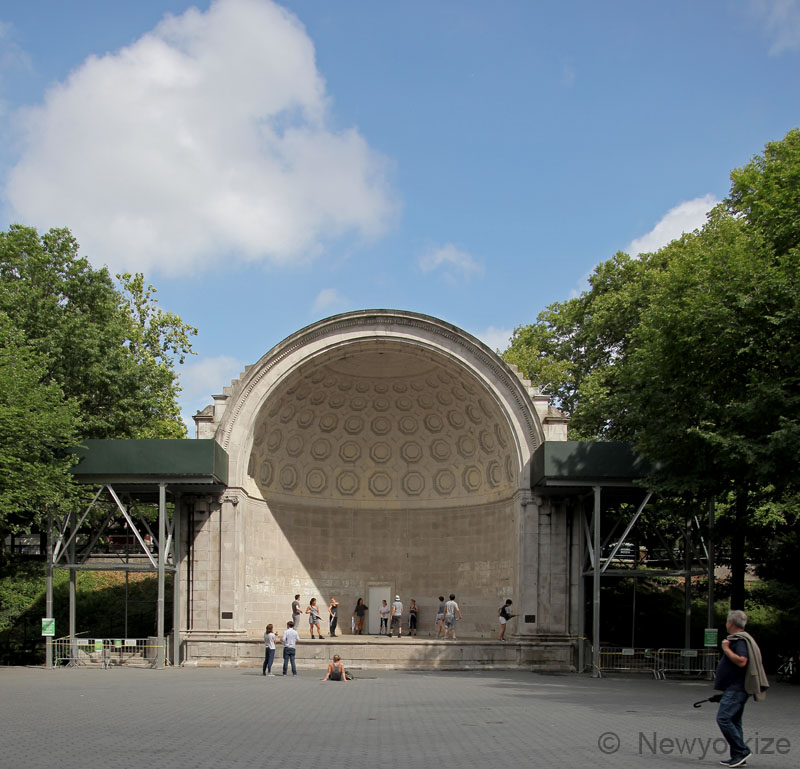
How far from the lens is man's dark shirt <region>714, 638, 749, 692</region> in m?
10.5

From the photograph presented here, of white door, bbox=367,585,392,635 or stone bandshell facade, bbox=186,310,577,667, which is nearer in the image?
stone bandshell facade, bbox=186,310,577,667

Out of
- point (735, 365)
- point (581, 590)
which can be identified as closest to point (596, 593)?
point (581, 590)

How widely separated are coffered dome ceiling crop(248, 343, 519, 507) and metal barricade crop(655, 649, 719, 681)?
7.13 m

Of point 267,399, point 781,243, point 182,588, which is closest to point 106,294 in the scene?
point 267,399

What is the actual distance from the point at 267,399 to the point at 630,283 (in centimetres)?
1848

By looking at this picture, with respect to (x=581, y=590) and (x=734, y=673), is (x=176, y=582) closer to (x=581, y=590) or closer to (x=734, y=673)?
(x=581, y=590)

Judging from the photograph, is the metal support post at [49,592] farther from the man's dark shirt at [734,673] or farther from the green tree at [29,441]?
the man's dark shirt at [734,673]

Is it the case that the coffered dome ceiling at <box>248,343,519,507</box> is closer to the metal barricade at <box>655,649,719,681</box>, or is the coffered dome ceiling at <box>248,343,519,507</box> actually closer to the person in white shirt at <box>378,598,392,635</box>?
the person in white shirt at <box>378,598,392,635</box>

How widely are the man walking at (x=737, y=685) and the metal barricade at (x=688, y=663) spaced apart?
51.6 feet

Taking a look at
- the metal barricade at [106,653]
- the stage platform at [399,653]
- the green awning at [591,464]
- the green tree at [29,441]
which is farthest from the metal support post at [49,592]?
the green awning at [591,464]

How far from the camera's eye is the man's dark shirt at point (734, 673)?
10547 millimetres

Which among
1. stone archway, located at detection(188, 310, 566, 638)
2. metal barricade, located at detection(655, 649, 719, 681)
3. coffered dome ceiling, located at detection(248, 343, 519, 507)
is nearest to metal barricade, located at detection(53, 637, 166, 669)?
stone archway, located at detection(188, 310, 566, 638)

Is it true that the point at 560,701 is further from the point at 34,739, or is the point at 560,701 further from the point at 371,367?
the point at 371,367

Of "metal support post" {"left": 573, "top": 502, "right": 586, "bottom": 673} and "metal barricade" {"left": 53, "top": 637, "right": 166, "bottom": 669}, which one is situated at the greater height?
"metal support post" {"left": 573, "top": 502, "right": 586, "bottom": 673}
